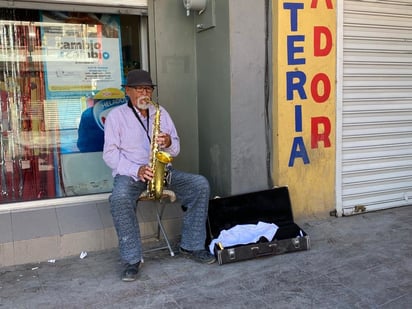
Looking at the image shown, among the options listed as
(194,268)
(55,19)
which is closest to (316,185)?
(194,268)

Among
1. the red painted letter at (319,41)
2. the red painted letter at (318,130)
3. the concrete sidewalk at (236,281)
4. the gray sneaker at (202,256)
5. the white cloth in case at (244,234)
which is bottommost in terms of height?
the concrete sidewalk at (236,281)

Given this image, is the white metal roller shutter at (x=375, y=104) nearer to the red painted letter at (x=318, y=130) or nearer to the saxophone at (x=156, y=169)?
the red painted letter at (x=318, y=130)

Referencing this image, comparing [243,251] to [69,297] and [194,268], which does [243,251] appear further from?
[69,297]

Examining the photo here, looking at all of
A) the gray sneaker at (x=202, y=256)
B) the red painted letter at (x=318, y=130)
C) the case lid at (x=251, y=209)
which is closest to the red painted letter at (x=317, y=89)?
the red painted letter at (x=318, y=130)

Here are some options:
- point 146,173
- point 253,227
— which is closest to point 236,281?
point 253,227

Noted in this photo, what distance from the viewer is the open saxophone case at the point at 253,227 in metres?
3.63

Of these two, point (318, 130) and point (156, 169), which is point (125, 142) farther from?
point (318, 130)

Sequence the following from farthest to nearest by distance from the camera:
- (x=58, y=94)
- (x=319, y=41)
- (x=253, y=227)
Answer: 1. (x=58, y=94)
2. (x=319, y=41)
3. (x=253, y=227)

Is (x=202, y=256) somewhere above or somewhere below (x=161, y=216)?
below

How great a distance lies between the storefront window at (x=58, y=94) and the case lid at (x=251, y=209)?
1.38 meters

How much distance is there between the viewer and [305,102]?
4.45 metres

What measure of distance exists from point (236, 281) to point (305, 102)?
198 cm

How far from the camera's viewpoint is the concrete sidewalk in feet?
9.87

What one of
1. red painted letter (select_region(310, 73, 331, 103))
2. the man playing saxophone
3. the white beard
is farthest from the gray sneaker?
red painted letter (select_region(310, 73, 331, 103))
